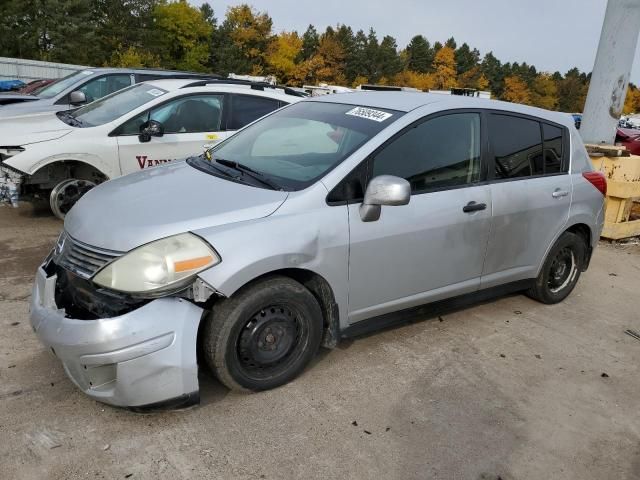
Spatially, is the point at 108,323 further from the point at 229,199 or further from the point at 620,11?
Answer: the point at 620,11

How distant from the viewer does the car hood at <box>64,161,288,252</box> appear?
9.13ft

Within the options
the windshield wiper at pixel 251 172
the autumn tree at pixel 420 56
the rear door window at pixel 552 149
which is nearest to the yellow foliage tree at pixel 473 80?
the autumn tree at pixel 420 56

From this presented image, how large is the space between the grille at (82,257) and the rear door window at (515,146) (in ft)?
8.95

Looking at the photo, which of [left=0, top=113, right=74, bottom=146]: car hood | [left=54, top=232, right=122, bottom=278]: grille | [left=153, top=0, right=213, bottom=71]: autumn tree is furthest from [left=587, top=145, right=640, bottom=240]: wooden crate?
[left=153, top=0, right=213, bottom=71]: autumn tree

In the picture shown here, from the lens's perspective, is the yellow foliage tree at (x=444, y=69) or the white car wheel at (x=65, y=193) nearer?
the white car wheel at (x=65, y=193)

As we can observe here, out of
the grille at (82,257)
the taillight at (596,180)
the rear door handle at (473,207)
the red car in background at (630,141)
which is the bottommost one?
the red car in background at (630,141)

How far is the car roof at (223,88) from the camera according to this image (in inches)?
257

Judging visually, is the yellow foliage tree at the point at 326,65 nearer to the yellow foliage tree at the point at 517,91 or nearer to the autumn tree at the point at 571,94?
the yellow foliage tree at the point at 517,91

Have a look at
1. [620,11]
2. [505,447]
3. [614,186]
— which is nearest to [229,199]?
[505,447]

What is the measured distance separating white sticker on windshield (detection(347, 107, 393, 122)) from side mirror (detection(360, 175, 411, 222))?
0.62 metres

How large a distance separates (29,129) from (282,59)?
72.7 meters

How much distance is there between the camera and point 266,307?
9.79ft

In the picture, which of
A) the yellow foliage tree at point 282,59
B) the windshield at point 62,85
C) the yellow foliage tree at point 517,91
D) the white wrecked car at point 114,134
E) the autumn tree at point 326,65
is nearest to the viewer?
the white wrecked car at point 114,134

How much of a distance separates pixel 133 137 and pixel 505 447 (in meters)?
5.06
